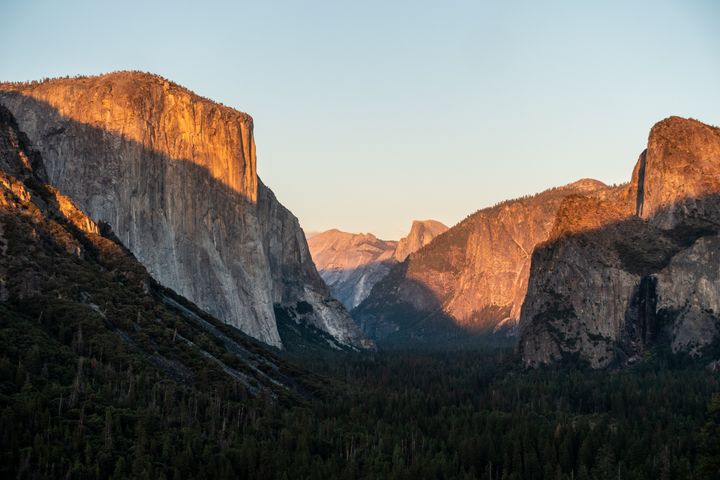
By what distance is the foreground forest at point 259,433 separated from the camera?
101062mm

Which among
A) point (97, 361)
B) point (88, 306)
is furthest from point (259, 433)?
Result: point (88, 306)

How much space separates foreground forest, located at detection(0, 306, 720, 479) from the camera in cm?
Answer: 10106

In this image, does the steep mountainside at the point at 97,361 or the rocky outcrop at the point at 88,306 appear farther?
the rocky outcrop at the point at 88,306

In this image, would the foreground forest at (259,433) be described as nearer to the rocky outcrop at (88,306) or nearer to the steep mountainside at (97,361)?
the steep mountainside at (97,361)

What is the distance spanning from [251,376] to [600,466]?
61798 millimetres

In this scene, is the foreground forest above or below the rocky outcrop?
below

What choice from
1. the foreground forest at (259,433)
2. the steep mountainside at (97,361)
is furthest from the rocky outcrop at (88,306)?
the foreground forest at (259,433)

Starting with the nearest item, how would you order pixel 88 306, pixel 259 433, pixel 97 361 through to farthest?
pixel 97 361
pixel 259 433
pixel 88 306

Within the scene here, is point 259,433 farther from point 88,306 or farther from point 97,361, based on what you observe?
point 88,306

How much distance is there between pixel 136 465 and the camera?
9844 centimetres

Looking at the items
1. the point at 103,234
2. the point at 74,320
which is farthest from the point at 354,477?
the point at 103,234

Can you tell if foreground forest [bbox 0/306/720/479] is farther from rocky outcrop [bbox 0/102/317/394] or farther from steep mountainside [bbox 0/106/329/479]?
rocky outcrop [bbox 0/102/317/394]

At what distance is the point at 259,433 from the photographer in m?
127

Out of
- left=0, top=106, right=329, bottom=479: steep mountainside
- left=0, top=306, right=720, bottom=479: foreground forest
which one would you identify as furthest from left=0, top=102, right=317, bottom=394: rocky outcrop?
left=0, top=306, right=720, bottom=479: foreground forest
